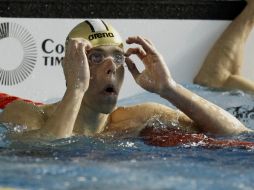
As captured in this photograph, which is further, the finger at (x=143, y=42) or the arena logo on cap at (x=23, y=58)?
the arena logo on cap at (x=23, y=58)

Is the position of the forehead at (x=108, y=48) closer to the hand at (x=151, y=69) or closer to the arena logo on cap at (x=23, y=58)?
the hand at (x=151, y=69)

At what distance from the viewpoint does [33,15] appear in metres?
4.74

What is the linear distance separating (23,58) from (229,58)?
3.99 ft

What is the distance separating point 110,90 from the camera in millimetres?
3053

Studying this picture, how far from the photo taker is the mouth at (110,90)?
3.04 meters

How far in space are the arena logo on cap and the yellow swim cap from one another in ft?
4.63

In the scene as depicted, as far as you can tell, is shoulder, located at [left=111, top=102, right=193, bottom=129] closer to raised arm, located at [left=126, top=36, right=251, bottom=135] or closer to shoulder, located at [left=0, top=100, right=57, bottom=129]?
raised arm, located at [left=126, top=36, right=251, bottom=135]

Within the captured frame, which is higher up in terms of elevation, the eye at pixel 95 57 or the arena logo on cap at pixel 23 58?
the arena logo on cap at pixel 23 58

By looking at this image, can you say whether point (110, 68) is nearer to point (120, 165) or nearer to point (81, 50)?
point (81, 50)

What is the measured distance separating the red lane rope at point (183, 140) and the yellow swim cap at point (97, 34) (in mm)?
381

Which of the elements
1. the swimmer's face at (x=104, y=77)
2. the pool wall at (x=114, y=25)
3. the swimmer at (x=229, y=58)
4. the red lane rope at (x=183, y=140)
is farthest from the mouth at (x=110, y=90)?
the swimmer at (x=229, y=58)

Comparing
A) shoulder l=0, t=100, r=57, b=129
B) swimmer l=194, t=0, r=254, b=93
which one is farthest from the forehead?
swimmer l=194, t=0, r=254, b=93

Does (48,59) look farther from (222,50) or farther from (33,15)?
(222,50)

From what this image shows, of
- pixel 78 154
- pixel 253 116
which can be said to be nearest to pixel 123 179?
pixel 78 154
